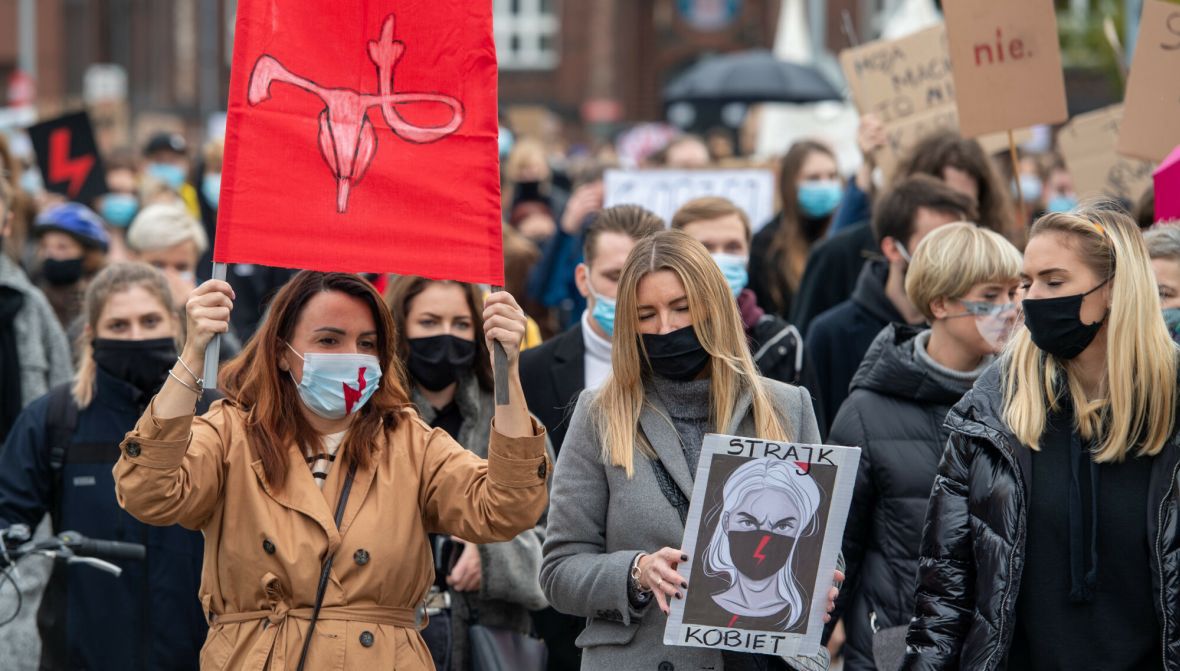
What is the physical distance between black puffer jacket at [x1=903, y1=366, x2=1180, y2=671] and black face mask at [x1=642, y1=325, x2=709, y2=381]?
0.66 meters

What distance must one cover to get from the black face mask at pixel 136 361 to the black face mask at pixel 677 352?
2.07 m

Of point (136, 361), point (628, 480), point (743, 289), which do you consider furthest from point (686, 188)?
point (628, 480)

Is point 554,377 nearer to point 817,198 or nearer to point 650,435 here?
point 650,435

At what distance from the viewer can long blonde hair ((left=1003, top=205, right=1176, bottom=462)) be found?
4.16m


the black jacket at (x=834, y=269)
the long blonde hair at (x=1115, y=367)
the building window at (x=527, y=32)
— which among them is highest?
the building window at (x=527, y=32)

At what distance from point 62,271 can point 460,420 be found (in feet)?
12.7

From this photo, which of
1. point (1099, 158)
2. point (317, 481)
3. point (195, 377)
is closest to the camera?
point (195, 377)

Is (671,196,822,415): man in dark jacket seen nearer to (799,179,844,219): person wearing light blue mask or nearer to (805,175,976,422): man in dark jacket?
(805,175,976,422): man in dark jacket

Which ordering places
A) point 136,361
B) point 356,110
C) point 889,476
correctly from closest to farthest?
point 356,110 → point 889,476 → point 136,361

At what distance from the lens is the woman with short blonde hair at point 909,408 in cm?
525

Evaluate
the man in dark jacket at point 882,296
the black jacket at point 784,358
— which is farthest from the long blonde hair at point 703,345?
the man in dark jacket at point 882,296

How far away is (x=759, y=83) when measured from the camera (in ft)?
62.1

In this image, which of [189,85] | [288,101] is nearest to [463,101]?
[288,101]

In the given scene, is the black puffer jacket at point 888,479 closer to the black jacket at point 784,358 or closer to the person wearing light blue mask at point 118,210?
the black jacket at point 784,358
